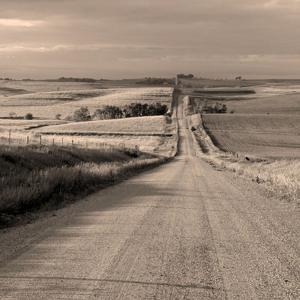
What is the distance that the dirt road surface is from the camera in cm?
588

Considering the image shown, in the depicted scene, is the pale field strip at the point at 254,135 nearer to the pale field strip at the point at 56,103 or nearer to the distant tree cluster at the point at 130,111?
the distant tree cluster at the point at 130,111

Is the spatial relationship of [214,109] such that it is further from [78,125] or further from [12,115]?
[78,125]

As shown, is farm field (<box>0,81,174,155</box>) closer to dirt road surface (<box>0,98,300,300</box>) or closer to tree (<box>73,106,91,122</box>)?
tree (<box>73,106,91,122</box>)

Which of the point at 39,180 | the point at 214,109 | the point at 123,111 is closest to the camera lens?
the point at 39,180

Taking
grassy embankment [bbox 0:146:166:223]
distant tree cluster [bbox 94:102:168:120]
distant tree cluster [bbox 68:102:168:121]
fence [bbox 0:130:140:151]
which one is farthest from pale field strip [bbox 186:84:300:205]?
grassy embankment [bbox 0:146:166:223]

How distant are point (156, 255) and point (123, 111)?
130532 mm

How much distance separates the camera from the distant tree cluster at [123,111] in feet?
Answer: 433

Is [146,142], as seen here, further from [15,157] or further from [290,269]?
[290,269]

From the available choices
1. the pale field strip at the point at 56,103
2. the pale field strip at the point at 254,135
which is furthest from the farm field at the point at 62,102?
the pale field strip at the point at 254,135

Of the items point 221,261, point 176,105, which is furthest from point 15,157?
point 176,105

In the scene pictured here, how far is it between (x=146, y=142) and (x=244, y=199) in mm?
66594

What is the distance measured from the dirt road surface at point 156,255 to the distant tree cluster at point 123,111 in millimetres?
118675

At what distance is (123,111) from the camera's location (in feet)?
451

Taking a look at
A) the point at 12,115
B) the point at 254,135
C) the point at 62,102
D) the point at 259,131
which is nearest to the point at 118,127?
the point at 254,135
